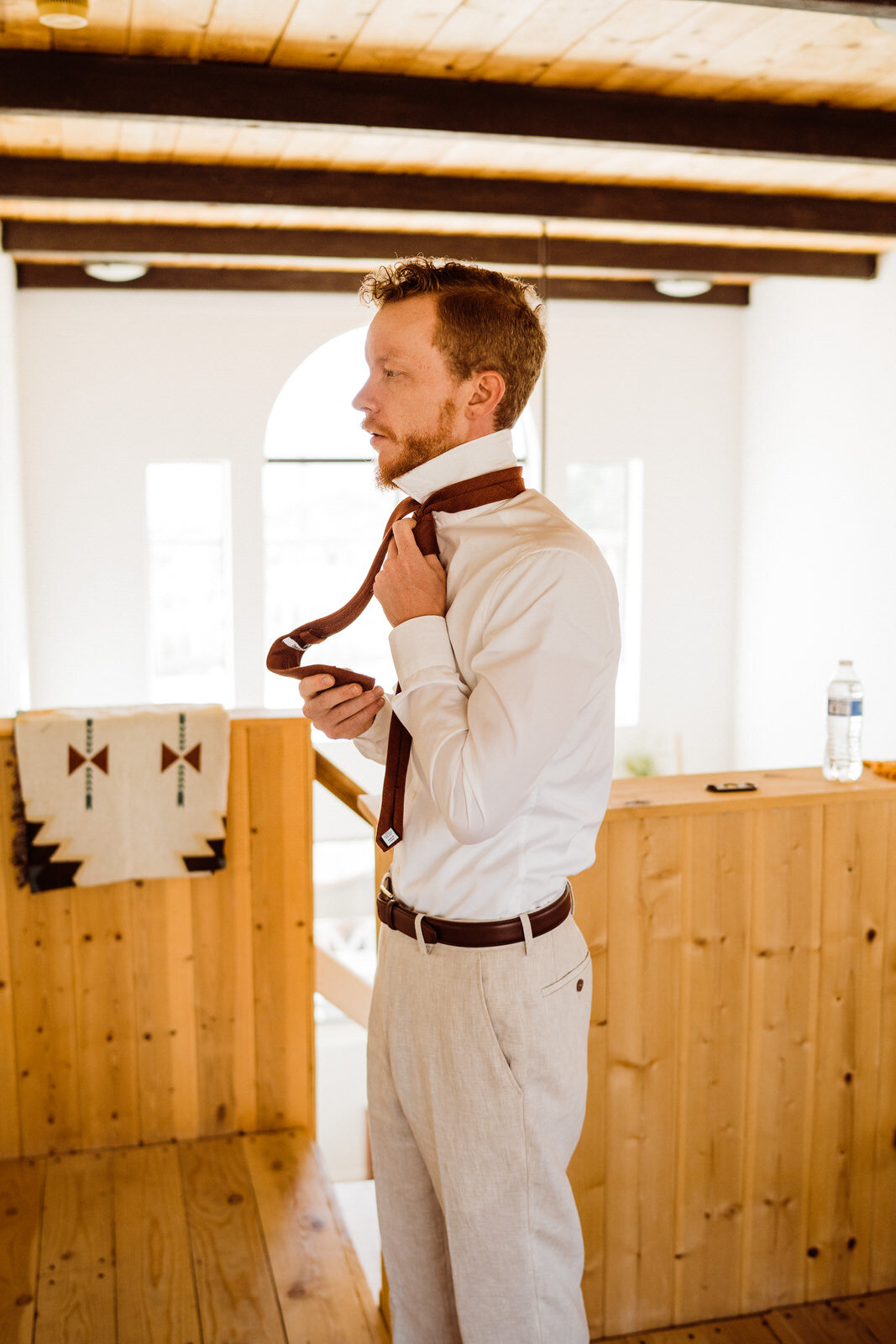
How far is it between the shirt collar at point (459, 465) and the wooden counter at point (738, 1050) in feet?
2.42

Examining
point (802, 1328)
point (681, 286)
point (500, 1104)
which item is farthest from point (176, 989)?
point (681, 286)

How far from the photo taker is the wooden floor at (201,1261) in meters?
1.98

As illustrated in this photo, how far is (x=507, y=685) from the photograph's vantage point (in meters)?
1.13

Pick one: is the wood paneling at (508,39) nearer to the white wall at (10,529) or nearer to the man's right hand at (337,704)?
the man's right hand at (337,704)

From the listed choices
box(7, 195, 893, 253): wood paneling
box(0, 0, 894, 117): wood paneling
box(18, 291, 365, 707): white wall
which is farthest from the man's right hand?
box(18, 291, 365, 707): white wall

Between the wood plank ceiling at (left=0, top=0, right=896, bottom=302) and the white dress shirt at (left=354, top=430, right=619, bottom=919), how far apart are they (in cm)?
161

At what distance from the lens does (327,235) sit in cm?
594

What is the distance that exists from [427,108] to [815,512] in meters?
4.56

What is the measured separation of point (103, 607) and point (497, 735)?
658 centimetres

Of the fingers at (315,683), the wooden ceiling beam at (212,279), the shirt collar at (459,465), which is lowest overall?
the fingers at (315,683)

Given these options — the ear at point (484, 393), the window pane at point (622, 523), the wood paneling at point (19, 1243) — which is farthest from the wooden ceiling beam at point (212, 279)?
the ear at point (484, 393)

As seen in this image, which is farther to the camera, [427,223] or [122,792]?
[427,223]

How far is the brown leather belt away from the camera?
4.17 feet

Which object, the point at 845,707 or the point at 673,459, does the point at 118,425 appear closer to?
the point at 673,459
